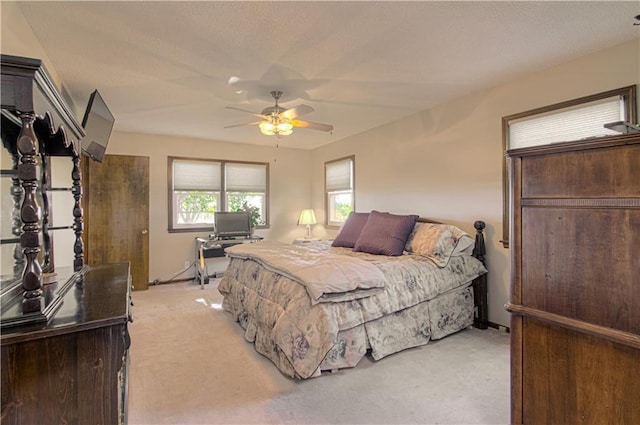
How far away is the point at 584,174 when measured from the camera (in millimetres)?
1238

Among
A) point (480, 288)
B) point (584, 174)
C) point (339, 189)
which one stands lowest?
point (480, 288)

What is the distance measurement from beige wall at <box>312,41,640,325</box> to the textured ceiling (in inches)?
6.2

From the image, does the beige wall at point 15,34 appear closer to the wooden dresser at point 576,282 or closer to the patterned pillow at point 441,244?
the wooden dresser at point 576,282

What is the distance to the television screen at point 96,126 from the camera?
8.25 ft

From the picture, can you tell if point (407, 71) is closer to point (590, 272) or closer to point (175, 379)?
point (590, 272)

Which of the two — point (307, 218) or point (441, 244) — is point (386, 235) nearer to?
point (441, 244)

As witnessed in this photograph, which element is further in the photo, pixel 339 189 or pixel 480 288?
pixel 339 189

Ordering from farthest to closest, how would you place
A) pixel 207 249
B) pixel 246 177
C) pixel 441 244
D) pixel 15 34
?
pixel 246 177
pixel 207 249
pixel 441 244
pixel 15 34

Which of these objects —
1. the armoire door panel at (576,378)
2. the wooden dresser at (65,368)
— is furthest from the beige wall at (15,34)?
the armoire door panel at (576,378)

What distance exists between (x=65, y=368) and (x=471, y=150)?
Answer: 3602 millimetres

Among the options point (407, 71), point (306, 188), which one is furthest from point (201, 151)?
point (407, 71)

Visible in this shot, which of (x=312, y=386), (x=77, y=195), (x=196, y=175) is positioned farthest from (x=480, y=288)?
(x=196, y=175)

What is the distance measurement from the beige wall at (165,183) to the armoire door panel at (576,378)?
16.5ft

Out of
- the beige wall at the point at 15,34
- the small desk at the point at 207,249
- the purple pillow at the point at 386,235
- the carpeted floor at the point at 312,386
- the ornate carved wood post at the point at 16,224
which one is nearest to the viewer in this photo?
the ornate carved wood post at the point at 16,224
